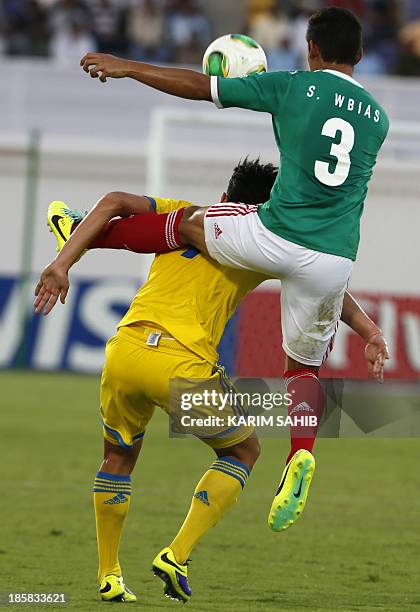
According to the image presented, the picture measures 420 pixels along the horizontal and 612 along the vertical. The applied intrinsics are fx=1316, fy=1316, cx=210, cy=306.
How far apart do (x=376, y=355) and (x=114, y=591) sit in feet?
5.50

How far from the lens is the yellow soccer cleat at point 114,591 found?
20.1 feet

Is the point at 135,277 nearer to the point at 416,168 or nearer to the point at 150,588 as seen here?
the point at 416,168

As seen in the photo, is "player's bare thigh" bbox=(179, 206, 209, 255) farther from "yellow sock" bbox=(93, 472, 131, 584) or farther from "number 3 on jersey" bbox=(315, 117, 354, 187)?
"yellow sock" bbox=(93, 472, 131, 584)

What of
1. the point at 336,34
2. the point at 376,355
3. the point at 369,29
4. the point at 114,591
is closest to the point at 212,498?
the point at 114,591

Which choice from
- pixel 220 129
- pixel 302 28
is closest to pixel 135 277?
pixel 220 129

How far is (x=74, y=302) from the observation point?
60.3 feet

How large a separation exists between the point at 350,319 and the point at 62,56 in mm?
15328

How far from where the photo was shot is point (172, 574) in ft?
18.9

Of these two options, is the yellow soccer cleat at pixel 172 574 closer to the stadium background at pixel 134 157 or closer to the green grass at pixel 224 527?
the green grass at pixel 224 527

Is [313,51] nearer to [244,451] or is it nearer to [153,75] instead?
[153,75]

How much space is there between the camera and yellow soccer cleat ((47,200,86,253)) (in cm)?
616

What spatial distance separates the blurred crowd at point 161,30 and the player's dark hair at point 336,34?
14.7m

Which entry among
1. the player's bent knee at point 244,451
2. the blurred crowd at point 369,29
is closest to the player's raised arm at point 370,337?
the player's bent knee at point 244,451

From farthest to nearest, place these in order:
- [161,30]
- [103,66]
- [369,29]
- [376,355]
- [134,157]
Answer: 1. [369,29]
2. [161,30]
3. [134,157]
4. [376,355]
5. [103,66]
